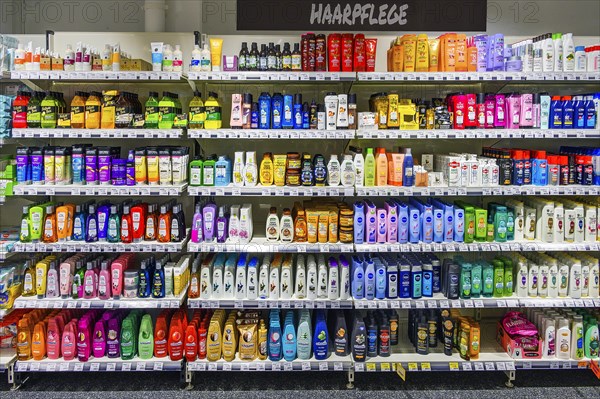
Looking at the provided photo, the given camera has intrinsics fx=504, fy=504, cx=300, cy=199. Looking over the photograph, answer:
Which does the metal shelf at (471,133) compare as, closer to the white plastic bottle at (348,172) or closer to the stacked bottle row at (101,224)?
A: the white plastic bottle at (348,172)

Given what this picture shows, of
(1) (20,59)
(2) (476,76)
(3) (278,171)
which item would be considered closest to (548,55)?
(2) (476,76)

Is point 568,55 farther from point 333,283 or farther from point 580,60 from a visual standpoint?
point 333,283

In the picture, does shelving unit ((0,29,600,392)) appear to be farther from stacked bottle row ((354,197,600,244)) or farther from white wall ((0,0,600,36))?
white wall ((0,0,600,36))

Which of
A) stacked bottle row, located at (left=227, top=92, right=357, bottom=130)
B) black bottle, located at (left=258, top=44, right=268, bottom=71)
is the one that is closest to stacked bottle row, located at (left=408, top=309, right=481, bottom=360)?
stacked bottle row, located at (left=227, top=92, right=357, bottom=130)

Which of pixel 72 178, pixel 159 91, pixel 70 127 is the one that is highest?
pixel 159 91

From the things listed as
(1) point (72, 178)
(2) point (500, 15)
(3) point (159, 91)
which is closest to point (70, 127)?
(1) point (72, 178)

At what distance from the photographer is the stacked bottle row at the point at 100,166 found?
3.79 m

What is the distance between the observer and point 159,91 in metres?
4.35

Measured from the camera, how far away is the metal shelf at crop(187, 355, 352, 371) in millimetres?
3689

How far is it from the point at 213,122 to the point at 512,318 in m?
2.78

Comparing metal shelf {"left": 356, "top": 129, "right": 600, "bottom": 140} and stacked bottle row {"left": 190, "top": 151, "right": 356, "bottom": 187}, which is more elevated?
metal shelf {"left": 356, "top": 129, "right": 600, "bottom": 140}

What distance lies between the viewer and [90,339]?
3814mm

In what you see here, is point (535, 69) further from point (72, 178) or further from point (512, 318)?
point (72, 178)

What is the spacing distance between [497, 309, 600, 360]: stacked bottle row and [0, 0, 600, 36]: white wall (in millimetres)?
2618
